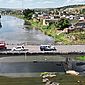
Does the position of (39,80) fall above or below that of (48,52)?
below

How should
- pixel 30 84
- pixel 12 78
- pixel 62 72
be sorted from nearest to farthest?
pixel 30 84, pixel 12 78, pixel 62 72

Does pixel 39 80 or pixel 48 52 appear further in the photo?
pixel 48 52

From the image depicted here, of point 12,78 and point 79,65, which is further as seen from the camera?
point 79,65

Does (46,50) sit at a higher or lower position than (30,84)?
higher

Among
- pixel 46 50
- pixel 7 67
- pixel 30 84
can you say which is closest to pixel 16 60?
pixel 7 67

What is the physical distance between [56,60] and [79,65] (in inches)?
162

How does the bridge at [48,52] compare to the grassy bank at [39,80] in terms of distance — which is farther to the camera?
the bridge at [48,52]

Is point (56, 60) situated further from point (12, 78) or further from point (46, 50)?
point (12, 78)

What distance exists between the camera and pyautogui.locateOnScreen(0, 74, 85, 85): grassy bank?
4007cm

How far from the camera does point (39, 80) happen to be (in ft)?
136

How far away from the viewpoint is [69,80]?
4153 centimetres

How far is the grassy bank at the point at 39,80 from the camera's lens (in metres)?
40.1

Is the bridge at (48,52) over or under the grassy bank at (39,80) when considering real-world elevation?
over

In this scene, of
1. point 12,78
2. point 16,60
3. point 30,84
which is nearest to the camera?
point 30,84
